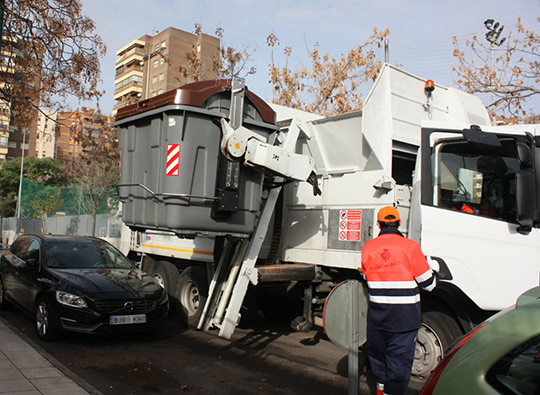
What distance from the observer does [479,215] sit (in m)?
4.84

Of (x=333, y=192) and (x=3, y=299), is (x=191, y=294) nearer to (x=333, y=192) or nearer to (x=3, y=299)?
(x=333, y=192)

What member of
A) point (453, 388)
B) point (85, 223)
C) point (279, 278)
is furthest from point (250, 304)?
point (85, 223)

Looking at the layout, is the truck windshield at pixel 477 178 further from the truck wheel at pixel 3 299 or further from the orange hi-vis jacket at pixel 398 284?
the truck wheel at pixel 3 299

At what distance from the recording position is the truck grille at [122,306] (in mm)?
6389

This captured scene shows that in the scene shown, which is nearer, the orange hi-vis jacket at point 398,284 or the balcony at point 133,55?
the orange hi-vis jacket at point 398,284

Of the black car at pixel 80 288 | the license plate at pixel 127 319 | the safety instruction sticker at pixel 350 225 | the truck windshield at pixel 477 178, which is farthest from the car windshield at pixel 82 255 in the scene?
the truck windshield at pixel 477 178

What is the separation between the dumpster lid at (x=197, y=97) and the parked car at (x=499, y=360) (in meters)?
4.25

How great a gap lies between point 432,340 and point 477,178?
1.65 meters

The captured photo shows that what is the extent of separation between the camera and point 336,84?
57.1 ft

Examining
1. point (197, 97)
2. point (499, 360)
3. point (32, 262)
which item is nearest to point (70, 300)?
point (32, 262)

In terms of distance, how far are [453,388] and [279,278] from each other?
4.00 m

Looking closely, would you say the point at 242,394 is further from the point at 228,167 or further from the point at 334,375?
the point at 228,167

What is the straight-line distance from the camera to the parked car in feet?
6.55

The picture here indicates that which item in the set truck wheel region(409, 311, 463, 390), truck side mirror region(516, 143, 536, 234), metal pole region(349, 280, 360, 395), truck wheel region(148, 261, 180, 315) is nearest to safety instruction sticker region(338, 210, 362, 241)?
truck wheel region(409, 311, 463, 390)
